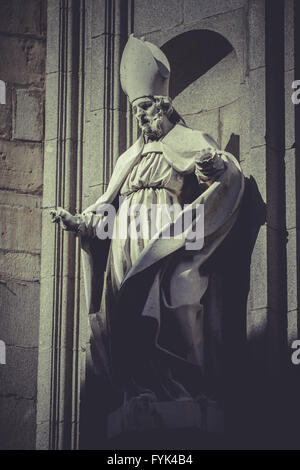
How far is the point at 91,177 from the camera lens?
1158cm

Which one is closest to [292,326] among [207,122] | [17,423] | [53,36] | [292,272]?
[292,272]

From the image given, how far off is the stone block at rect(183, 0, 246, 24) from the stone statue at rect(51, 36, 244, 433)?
0.50 meters

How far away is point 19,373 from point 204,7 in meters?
2.48

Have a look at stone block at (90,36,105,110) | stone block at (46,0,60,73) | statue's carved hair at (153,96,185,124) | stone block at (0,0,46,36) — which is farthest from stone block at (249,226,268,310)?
stone block at (0,0,46,36)

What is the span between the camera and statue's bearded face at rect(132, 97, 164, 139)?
11.2 meters

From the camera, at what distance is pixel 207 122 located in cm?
1168

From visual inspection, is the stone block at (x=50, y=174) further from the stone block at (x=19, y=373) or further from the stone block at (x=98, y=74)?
the stone block at (x=19, y=373)

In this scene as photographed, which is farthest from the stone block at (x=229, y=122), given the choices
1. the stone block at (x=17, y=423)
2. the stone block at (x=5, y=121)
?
the stone block at (x=17, y=423)

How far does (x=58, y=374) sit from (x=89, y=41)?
208 cm

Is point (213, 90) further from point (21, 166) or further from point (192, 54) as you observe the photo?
point (21, 166)

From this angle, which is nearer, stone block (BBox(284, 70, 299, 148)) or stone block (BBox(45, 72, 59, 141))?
stone block (BBox(284, 70, 299, 148))

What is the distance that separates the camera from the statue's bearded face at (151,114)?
11.2 m

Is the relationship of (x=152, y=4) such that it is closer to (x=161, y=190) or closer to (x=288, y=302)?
(x=161, y=190)

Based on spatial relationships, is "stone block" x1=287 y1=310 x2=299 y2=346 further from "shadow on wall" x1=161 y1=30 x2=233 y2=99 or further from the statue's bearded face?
"shadow on wall" x1=161 y1=30 x2=233 y2=99
